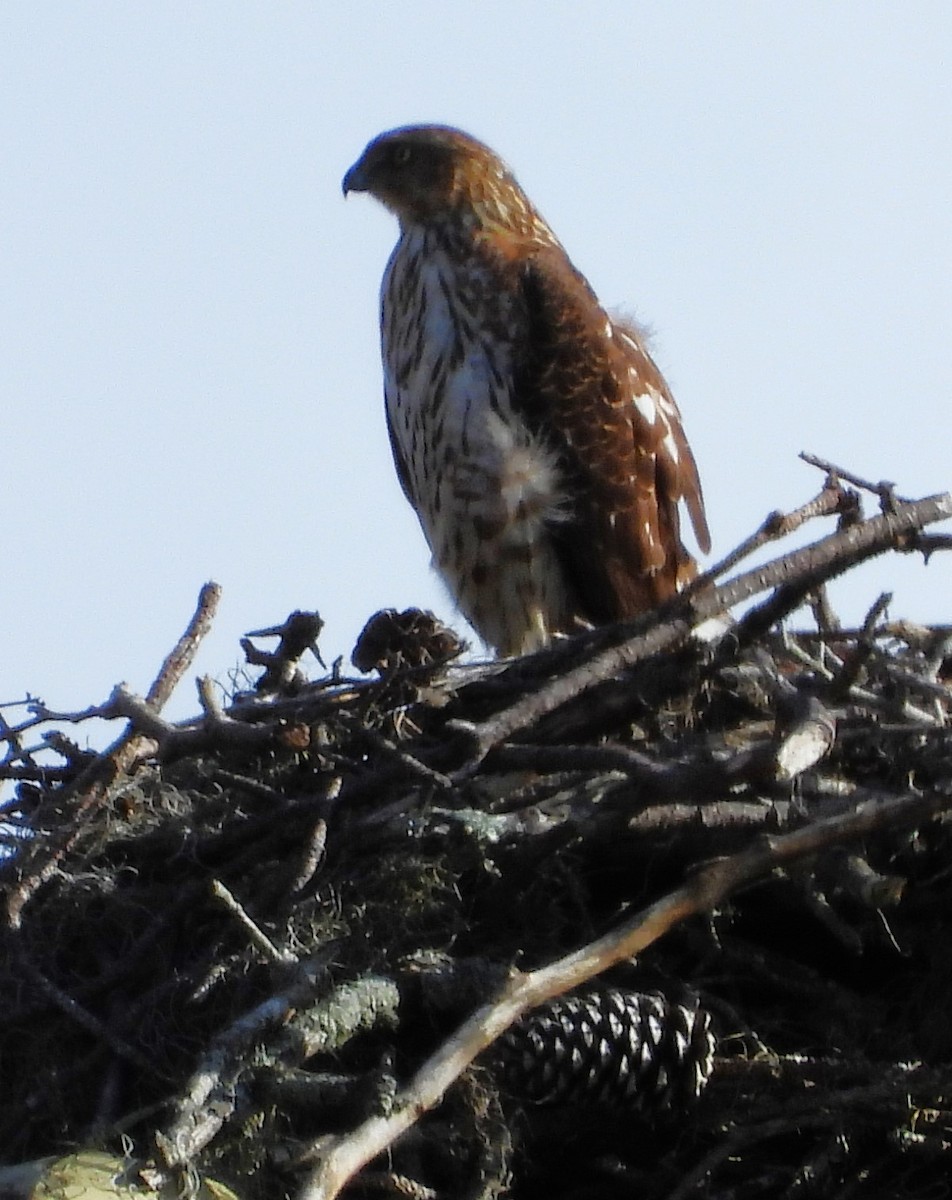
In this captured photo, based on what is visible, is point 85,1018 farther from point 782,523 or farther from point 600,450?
point 600,450

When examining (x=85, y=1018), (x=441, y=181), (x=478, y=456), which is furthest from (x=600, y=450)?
(x=85, y=1018)

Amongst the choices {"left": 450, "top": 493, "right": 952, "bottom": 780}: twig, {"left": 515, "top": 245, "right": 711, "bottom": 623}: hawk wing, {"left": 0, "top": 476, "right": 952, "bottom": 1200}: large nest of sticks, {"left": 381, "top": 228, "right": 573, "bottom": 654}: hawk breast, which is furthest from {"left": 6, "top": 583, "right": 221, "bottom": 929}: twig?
{"left": 515, "top": 245, "right": 711, "bottom": 623}: hawk wing

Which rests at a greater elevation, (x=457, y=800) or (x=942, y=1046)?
(x=457, y=800)

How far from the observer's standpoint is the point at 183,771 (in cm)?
340

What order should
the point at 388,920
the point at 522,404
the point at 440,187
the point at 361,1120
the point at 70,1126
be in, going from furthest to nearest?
the point at 440,187 → the point at 522,404 → the point at 388,920 → the point at 70,1126 → the point at 361,1120

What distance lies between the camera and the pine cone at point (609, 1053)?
2.70m

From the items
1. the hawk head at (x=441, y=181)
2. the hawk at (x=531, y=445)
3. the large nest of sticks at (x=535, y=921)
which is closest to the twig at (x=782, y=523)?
the large nest of sticks at (x=535, y=921)

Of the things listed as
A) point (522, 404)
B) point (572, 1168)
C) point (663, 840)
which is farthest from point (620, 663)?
point (522, 404)

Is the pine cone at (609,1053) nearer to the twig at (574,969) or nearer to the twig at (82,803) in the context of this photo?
the twig at (574,969)

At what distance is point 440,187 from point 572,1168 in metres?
2.87

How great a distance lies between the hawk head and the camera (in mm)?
4945

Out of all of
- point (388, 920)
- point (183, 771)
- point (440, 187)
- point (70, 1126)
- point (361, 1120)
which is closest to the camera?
point (361, 1120)

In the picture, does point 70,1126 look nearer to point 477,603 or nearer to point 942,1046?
point 942,1046

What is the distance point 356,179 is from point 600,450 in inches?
48.5
